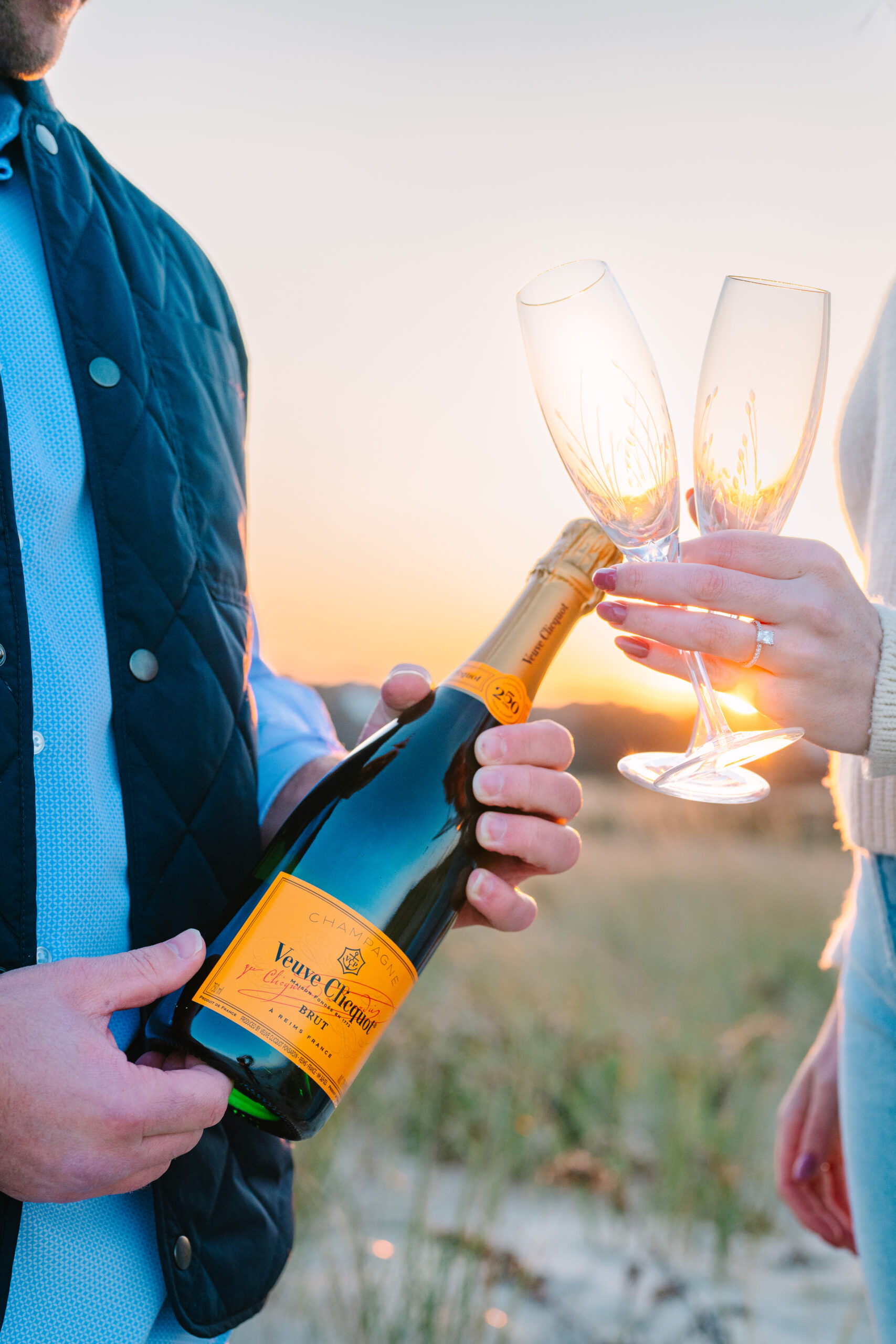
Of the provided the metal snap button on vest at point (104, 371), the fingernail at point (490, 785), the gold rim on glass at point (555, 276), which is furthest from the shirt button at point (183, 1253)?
the gold rim on glass at point (555, 276)

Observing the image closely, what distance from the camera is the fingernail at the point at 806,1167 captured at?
5.01ft

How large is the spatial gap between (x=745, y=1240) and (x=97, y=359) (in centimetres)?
282

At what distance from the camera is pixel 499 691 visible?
137 cm

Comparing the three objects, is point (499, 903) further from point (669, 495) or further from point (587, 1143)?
point (587, 1143)

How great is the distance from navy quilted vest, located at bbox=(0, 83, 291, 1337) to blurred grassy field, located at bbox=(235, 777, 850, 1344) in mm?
1299

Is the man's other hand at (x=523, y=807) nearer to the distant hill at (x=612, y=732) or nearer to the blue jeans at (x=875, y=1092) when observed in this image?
the blue jeans at (x=875, y=1092)

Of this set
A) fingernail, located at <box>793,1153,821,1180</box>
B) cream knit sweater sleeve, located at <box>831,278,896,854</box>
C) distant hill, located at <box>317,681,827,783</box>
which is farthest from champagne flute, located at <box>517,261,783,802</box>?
distant hill, located at <box>317,681,827,783</box>

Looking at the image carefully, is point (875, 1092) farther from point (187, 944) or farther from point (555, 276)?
point (555, 276)

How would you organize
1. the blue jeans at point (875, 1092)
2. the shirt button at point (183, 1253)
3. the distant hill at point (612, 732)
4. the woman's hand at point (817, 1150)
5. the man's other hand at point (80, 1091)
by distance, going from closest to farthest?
the man's other hand at point (80, 1091)
the shirt button at point (183, 1253)
the blue jeans at point (875, 1092)
the woman's hand at point (817, 1150)
the distant hill at point (612, 732)

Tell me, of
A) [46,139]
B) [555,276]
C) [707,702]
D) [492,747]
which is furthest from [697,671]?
[46,139]

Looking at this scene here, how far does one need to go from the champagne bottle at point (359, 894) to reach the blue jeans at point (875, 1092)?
0.57 m

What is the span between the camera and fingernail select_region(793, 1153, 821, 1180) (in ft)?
5.01

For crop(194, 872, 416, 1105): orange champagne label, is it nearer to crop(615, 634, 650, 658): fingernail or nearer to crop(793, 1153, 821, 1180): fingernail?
crop(615, 634, 650, 658): fingernail

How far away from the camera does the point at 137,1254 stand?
0.98 metres
